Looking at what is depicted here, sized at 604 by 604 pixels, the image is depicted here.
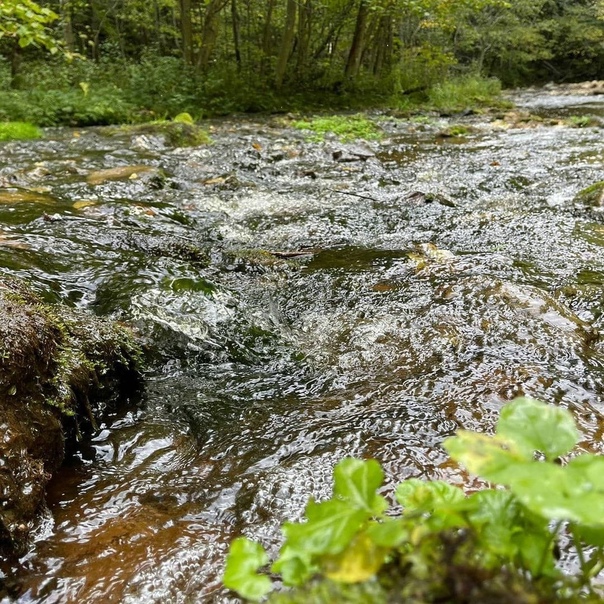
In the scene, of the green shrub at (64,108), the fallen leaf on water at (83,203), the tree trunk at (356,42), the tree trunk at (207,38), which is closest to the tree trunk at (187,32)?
the tree trunk at (207,38)

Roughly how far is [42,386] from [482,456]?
5.74ft

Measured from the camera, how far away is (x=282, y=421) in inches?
89.5

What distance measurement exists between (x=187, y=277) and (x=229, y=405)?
1.27 metres

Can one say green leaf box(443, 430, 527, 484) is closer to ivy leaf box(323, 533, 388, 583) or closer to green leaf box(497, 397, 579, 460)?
green leaf box(497, 397, 579, 460)

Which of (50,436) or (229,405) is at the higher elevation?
(50,436)

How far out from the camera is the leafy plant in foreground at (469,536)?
0.64m

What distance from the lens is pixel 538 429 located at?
821 millimetres

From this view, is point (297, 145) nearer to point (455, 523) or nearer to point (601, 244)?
point (601, 244)

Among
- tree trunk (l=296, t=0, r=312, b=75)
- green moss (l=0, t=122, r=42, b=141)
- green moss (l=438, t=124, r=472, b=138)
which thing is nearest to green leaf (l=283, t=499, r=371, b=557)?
green moss (l=0, t=122, r=42, b=141)

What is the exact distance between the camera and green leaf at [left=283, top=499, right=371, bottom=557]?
715mm

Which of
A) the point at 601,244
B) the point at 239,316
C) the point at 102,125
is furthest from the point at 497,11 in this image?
the point at 239,316

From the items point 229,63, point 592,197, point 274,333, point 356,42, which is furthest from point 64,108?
point 356,42

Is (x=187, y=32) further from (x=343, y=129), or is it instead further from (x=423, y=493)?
(x=423, y=493)

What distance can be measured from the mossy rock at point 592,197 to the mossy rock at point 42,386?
4821mm
